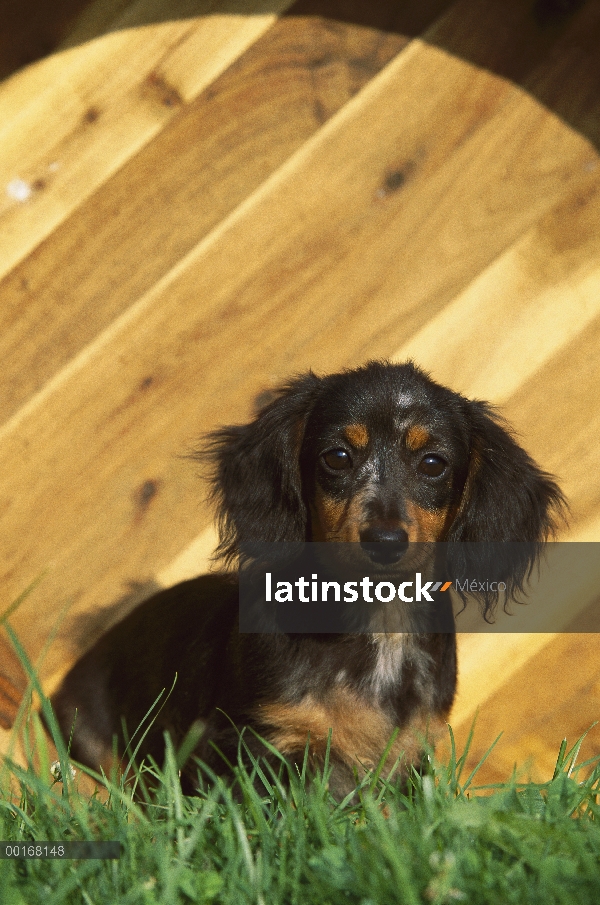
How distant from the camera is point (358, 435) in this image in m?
1.86

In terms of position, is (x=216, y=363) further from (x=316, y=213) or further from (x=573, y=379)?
(x=573, y=379)

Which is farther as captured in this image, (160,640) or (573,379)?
(573,379)

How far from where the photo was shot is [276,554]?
193 centimetres

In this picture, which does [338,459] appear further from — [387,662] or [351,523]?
[387,662]

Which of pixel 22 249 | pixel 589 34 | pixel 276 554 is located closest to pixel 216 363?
pixel 22 249

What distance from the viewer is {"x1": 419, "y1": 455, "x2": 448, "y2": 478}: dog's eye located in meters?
1.88

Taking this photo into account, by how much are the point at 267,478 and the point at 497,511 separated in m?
0.53

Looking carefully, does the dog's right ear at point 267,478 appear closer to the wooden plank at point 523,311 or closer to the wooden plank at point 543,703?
the wooden plank at point 523,311

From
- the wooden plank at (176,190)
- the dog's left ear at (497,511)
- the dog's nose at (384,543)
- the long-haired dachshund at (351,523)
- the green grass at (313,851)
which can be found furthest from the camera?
the wooden plank at (176,190)

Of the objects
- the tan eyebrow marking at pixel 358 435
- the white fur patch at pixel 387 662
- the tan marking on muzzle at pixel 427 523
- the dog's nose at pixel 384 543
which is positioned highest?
the tan eyebrow marking at pixel 358 435

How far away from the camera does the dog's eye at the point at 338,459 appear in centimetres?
187

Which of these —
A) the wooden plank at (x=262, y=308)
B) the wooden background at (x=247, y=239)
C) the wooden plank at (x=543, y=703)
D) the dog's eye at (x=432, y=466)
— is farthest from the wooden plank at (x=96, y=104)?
the wooden plank at (x=543, y=703)

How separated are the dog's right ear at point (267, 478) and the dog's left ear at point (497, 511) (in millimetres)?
369

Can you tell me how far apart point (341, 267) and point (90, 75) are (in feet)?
3.03
